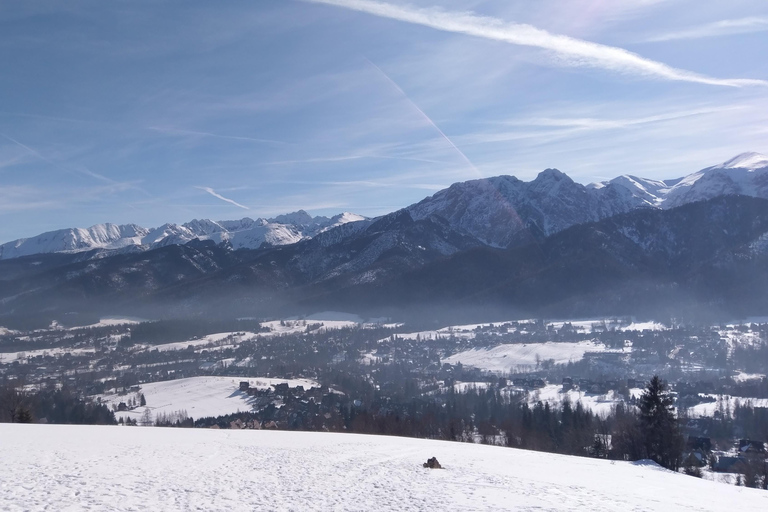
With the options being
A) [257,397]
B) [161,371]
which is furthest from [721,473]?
[161,371]

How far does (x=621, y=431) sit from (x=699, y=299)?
17426cm

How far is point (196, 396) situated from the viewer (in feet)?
298

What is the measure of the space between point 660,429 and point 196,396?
72822 mm

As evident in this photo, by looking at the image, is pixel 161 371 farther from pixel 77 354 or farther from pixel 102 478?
pixel 102 478

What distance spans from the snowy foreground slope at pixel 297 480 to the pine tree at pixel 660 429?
11.9 m

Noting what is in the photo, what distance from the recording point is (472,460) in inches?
1034

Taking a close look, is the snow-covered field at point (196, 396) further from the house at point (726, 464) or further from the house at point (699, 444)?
the house at point (726, 464)

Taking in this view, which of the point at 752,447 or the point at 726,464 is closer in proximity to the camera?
the point at 726,464

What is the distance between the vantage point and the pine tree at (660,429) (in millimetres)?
37781

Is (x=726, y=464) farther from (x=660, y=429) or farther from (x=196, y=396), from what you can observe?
(x=196, y=396)

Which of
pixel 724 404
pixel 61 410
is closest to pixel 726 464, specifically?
pixel 724 404

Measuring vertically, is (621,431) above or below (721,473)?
above

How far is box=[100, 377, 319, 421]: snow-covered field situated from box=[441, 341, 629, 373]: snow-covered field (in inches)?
1637

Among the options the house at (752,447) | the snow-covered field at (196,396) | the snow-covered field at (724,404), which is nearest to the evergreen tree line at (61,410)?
the snow-covered field at (196,396)
